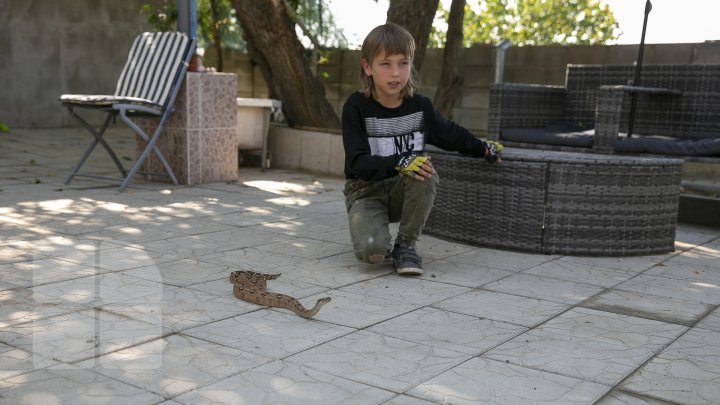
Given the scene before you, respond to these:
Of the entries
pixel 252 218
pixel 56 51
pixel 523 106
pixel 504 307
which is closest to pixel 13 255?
pixel 252 218

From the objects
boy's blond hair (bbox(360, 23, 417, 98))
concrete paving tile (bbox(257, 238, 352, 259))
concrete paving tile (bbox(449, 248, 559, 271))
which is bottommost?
concrete paving tile (bbox(257, 238, 352, 259))

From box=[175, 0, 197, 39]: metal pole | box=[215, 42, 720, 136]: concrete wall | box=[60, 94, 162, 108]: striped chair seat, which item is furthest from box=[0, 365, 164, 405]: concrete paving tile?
box=[215, 42, 720, 136]: concrete wall

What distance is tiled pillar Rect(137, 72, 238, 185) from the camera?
6.37 metres

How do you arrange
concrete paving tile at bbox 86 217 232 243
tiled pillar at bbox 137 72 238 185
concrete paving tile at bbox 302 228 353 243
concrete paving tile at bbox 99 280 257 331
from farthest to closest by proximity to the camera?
tiled pillar at bbox 137 72 238 185
concrete paving tile at bbox 302 228 353 243
concrete paving tile at bbox 86 217 232 243
concrete paving tile at bbox 99 280 257 331

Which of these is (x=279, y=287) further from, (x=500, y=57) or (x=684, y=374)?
(x=500, y=57)

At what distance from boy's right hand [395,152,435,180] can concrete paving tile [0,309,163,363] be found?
1.30m

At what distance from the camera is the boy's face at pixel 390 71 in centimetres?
366

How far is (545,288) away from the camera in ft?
11.5

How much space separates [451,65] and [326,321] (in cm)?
615

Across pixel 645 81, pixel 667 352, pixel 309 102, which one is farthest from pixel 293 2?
pixel 667 352

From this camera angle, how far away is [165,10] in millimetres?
11336

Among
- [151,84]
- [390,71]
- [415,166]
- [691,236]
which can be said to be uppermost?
[390,71]

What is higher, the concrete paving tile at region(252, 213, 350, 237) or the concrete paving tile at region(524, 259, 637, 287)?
the concrete paving tile at region(524, 259, 637, 287)

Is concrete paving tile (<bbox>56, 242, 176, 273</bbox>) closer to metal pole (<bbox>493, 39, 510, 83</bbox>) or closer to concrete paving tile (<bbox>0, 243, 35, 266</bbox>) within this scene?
concrete paving tile (<bbox>0, 243, 35, 266</bbox>)
